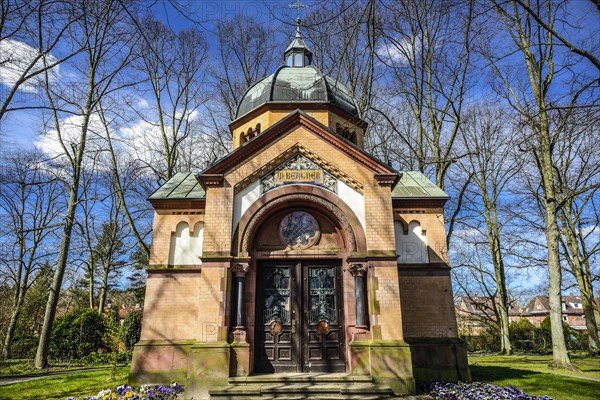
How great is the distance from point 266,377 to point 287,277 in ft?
9.13

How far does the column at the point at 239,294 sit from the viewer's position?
1028 centimetres

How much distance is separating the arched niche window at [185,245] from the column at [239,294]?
7.33 ft

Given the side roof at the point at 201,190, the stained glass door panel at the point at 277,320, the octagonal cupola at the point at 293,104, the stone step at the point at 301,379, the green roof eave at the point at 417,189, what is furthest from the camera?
the octagonal cupola at the point at 293,104

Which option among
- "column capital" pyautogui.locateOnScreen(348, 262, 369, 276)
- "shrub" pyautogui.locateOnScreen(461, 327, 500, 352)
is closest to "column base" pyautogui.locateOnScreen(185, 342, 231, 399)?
"column capital" pyautogui.locateOnScreen(348, 262, 369, 276)

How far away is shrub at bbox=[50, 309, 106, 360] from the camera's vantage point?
2220 cm

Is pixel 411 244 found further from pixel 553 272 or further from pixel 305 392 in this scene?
pixel 553 272

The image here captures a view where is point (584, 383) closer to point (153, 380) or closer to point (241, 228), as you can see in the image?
point (241, 228)

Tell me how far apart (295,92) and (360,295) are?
8933 mm

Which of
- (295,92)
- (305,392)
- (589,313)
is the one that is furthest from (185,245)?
(589,313)

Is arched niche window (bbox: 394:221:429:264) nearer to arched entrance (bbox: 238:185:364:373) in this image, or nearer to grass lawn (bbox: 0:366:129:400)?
arched entrance (bbox: 238:185:364:373)

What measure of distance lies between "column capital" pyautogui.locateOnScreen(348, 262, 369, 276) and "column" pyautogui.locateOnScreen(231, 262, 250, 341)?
9.43ft

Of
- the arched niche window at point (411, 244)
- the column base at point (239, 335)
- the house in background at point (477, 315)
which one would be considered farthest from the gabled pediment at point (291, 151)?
the house in background at point (477, 315)

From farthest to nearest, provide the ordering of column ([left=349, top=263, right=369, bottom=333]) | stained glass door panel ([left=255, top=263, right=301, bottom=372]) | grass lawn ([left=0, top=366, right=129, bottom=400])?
stained glass door panel ([left=255, top=263, right=301, bottom=372])
column ([left=349, top=263, right=369, bottom=333])
grass lawn ([left=0, top=366, right=129, bottom=400])

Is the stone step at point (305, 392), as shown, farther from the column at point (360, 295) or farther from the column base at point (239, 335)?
the column at point (360, 295)
